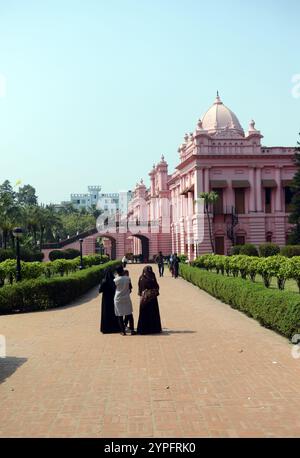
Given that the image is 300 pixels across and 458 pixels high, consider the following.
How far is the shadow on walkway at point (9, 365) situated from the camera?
8023mm

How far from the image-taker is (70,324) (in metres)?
13.4

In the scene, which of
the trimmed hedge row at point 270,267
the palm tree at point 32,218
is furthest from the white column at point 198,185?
the palm tree at point 32,218

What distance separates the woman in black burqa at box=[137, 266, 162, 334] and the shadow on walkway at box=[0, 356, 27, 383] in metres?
3.13

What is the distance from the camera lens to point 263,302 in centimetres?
1198

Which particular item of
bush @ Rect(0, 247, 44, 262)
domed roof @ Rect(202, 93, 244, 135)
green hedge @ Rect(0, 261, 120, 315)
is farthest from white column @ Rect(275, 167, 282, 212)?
green hedge @ Rect(0, 261, 120, 315)

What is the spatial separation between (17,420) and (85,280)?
16214mm

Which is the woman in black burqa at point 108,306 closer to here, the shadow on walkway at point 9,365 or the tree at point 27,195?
the shadow on walkway at point 9,365

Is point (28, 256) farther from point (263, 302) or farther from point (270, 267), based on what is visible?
point (263, 302)

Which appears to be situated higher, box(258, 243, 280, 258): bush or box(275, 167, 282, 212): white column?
box(275, 167, 282, 212): white column

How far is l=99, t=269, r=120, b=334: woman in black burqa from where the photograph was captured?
1167 centimetres

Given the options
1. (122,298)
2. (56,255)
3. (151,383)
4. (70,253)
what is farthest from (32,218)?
(151,383)

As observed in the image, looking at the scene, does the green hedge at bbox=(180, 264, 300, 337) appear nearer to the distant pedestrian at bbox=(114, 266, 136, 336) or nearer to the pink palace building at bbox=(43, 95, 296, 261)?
the distant pedestrian at bbox=(114, 266, 136, 336)

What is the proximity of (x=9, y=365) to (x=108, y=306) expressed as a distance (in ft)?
11.1
